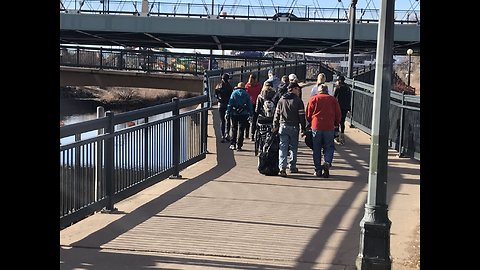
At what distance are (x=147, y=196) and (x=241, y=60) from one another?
113 feet

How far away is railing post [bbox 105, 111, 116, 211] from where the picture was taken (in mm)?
7418

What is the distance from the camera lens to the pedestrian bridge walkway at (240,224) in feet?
19.5

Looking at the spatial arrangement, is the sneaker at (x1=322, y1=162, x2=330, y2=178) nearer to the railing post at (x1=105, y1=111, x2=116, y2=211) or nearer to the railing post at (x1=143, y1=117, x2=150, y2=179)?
the railing post at (x1=143, y1=117, x2=150, y2=179)

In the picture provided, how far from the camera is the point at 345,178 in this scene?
34.5ft

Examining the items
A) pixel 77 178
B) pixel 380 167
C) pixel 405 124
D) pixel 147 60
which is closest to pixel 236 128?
pixel 405 124

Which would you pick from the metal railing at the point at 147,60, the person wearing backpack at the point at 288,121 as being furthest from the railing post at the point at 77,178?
the metal railing at the point at 147,60

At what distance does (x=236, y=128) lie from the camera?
13.1m

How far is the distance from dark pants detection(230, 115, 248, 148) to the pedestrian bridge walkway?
1.78m

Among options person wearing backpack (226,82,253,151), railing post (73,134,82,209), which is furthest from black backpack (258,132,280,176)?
railing post (73,134,82,209)

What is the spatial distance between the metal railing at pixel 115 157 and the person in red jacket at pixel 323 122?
7.15 ft

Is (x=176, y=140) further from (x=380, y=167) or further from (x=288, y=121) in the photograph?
(x=380, y=167)

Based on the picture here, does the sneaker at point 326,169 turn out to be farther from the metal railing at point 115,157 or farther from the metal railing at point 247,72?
the metal railing at point 247,72
